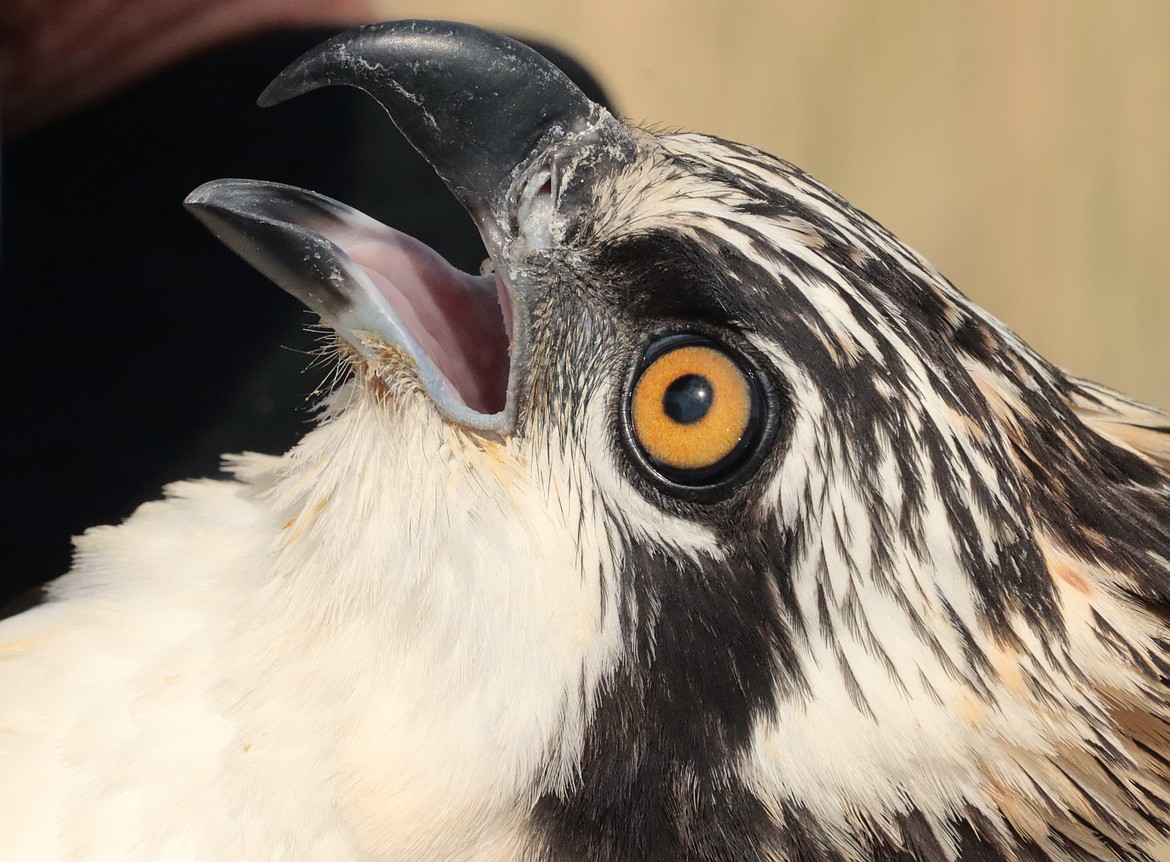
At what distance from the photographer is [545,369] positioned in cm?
129

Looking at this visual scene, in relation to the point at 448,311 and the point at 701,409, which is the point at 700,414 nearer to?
the point at 701,409

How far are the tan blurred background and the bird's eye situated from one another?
2.85 m

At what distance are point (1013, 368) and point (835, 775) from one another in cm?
65

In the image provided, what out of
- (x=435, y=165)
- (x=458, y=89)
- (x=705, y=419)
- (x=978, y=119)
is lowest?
(x=705, y=419)

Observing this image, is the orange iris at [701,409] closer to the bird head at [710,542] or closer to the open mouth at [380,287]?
the bird head at [710,542]

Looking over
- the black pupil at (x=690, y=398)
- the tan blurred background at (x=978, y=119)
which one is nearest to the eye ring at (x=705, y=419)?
the black pupil at (x=690, y=398)

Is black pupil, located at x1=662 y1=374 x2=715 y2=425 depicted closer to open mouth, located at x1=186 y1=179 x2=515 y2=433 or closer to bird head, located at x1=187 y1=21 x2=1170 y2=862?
bird head, located at x1=187 y1=21 x2=1170 y2=862

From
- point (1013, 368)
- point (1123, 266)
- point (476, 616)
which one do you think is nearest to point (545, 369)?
point (476, 616)

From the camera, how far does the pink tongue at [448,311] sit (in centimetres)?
141

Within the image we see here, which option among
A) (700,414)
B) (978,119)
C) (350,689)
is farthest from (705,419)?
(978,119)

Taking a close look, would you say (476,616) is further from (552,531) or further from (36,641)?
(36,641)

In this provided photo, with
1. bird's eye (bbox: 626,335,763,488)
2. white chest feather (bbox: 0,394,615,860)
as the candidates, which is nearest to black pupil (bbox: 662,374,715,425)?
bird's eye (bbox: 626,335,763,488)

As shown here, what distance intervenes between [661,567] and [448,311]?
0.54 metres

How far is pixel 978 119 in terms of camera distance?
4078 millimetres
